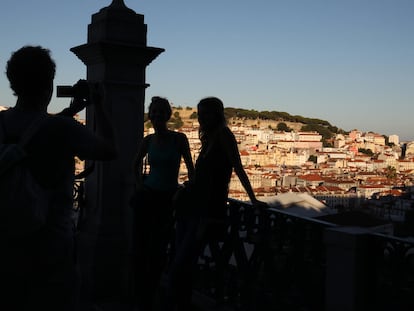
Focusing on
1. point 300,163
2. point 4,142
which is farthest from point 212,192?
point 300,163

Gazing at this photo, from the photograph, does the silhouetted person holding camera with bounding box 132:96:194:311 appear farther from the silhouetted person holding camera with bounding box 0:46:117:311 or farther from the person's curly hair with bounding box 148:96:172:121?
the silhouetted person holding camera with bounding box 0:46:117:311

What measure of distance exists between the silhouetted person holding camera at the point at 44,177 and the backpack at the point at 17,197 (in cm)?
4

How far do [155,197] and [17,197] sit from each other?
182cm

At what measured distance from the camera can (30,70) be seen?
169cm

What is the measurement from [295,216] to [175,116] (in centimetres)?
15363

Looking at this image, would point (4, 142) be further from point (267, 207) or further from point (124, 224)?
point (124, 224)

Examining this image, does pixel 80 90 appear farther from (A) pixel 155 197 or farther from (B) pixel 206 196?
(A) pixel 155 197

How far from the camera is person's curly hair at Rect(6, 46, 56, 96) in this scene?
169 centimetres

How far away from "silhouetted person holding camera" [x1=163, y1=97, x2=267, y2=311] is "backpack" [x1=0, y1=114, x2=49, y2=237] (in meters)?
1.47

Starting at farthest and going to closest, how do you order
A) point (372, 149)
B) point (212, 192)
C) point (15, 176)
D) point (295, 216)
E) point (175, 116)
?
point (175, 116) < point (372, 149) < point (295, 216) < point (212, 192) < point (15, 176)

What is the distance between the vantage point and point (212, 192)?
117 inches

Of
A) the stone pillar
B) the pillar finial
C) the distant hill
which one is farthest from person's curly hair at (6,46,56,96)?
the distant hill

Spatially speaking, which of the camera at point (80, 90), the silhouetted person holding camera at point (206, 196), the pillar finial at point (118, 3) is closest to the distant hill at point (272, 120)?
the pillar finial at point (118, 3)

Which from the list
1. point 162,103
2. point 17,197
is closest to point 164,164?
point 162,103
